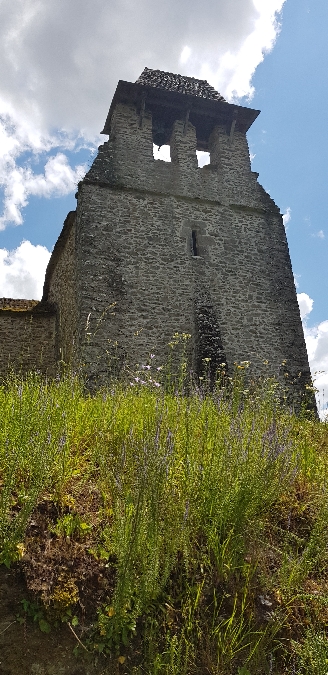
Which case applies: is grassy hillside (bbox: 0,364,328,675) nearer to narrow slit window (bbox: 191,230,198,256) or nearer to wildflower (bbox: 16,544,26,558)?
wildflower (bbox: 16,544,26,558)

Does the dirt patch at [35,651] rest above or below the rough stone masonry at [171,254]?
below

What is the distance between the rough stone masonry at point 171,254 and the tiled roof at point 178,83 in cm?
8

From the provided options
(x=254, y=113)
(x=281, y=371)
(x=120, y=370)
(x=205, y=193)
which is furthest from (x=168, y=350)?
(x=254, y=113)

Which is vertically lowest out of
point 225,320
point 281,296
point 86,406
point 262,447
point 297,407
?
point 262,447

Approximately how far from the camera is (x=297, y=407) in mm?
10422

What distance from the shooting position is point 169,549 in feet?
9.27

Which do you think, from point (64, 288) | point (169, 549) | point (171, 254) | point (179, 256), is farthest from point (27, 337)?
point (169, 549)

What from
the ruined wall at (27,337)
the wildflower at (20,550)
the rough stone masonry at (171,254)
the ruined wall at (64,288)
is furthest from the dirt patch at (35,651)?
the ruined wall at (27,337)

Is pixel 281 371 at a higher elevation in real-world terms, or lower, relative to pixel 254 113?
lower

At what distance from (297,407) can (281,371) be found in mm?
1026

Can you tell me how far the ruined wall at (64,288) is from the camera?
11383 millimetres

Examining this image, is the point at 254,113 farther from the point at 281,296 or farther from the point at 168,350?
the point at 168,350

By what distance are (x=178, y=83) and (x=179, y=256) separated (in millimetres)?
5724

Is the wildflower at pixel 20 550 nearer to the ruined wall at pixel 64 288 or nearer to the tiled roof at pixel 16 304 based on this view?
the ruined wall at pixel 64 288
